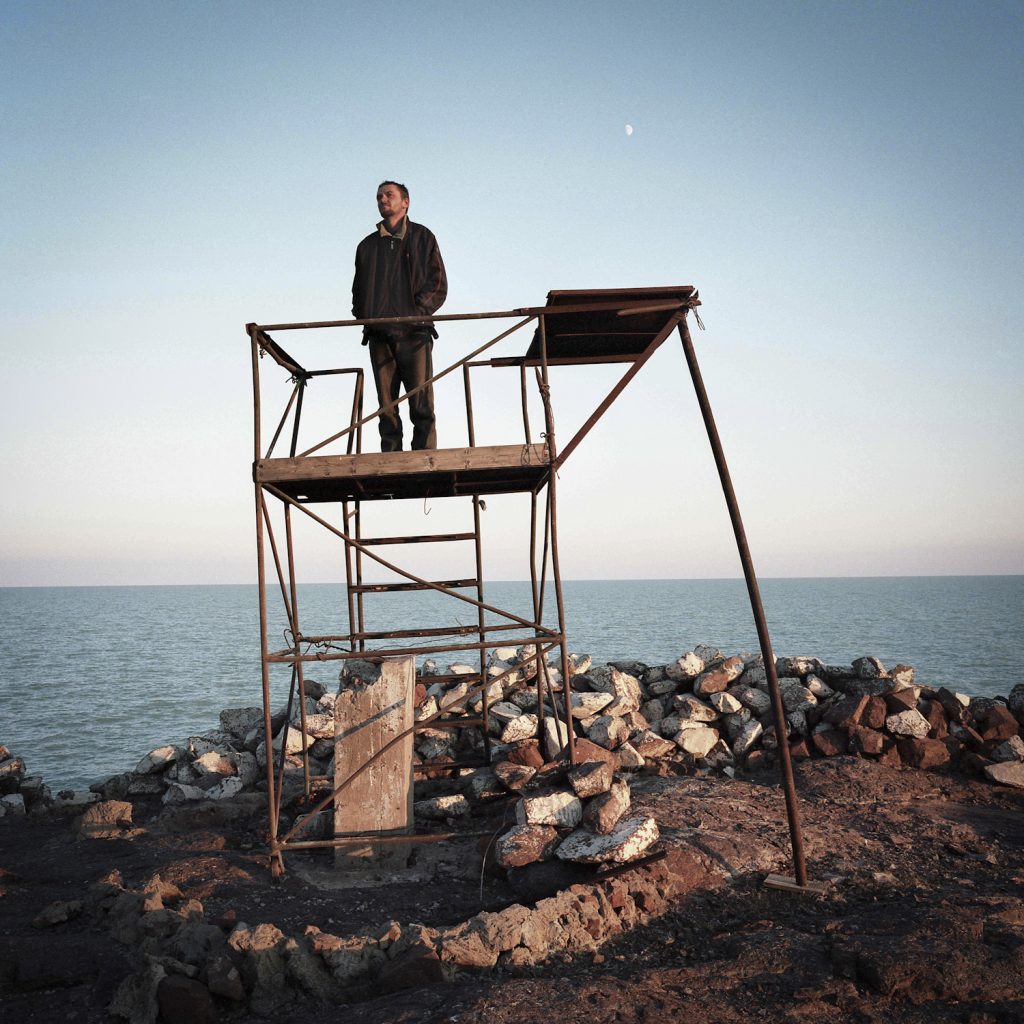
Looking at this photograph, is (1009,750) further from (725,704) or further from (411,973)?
(411,973)

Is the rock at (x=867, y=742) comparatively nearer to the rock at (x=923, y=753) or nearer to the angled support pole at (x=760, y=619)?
the rock at (x=923, y=753)

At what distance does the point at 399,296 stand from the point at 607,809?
5.08 metres

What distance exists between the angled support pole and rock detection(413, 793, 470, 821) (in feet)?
11.2

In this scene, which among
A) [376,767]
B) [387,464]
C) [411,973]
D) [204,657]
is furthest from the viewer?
[204,657]

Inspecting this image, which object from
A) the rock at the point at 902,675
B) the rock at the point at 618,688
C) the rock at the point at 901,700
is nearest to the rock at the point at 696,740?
the rock at the point at 618,688

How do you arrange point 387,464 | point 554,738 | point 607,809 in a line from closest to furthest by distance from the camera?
point 607,809
point 387,464
point 554,738

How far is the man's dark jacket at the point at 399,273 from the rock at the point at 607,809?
4708mm

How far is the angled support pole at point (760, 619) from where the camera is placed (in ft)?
18.0

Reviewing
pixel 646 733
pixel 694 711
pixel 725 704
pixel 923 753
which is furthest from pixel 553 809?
pixel 923 753

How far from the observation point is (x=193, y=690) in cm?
3234

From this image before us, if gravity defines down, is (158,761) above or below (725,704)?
below

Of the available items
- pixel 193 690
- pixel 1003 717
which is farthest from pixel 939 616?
pixel 1003 717

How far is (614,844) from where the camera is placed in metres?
5.66

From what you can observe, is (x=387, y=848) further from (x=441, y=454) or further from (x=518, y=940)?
(x=441, y=454)
